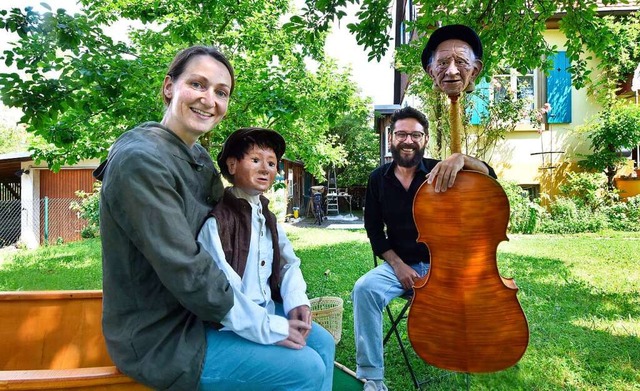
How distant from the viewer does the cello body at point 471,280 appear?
167 cm

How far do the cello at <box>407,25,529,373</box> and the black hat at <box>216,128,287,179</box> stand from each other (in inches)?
27.2

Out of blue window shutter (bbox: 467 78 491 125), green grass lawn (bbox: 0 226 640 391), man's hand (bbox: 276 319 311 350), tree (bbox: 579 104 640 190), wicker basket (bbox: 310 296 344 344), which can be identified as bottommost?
green grass lawn (bbox: 0 226 640 391)

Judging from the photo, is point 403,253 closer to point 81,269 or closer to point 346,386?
point 346,386

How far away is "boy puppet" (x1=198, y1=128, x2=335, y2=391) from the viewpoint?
4.41 feet

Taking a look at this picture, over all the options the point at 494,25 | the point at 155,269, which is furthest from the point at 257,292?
the point at 494,25

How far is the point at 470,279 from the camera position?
5.57ft

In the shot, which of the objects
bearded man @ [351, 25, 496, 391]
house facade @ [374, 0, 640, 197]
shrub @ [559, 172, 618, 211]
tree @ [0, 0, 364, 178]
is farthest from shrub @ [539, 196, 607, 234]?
bearded man @ [351, 25, 496, 391]

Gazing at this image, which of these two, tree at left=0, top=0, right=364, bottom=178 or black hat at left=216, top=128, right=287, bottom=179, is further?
tree at left=0, top=0, right=364, bottom=178

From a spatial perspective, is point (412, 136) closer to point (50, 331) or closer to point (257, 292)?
point (257, 292)

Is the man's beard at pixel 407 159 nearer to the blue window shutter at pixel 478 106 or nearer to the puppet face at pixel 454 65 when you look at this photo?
the puppet face at pixel 454 65

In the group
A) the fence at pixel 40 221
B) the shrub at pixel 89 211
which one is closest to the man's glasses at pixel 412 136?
the shrub at pixel 89 211

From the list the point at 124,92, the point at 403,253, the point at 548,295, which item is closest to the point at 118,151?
the point at 403,253

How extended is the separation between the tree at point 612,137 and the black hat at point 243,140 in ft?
30.3

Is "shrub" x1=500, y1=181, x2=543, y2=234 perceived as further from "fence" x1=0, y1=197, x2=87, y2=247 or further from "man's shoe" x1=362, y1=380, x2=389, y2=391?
"fence" x1=0, y1=197, x2=87, y2=247
